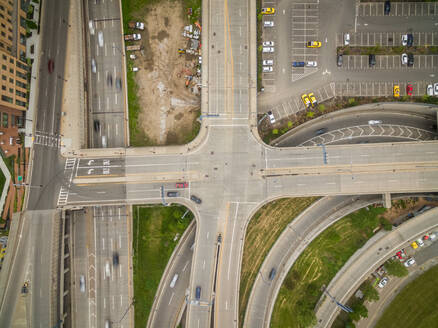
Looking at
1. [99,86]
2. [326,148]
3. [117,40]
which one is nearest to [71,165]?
[99,86]

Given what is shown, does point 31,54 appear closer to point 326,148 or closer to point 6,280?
point 6,280

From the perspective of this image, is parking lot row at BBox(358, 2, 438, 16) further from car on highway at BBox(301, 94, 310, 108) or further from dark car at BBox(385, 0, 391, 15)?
car on highway at BBox(301, 94, 310, 108)

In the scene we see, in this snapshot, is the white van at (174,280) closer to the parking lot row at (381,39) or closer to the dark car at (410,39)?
the parking lot row at (381,39)

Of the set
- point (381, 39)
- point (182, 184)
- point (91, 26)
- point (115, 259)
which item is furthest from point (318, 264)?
point (91, 26)

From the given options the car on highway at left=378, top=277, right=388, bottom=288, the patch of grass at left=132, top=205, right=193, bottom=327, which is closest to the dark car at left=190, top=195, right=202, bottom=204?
the patch of grass at left=132, top=205, right=193, bottom=327

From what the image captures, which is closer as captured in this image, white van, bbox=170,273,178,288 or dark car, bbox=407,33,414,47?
dark car, bbox=407,33,414,47

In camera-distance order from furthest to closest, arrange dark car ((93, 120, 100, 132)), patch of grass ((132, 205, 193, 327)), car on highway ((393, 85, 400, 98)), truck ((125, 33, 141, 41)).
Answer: dark car ((93, 120, 100, 132)), car on highway ((393, 85, 400, 98)), patch of grass ((132, 205, 193, 327)), truck ((125, 33, 141, 41))

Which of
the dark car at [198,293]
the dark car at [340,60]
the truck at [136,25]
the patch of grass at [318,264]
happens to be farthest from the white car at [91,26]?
the patch of grass at [318,264]
